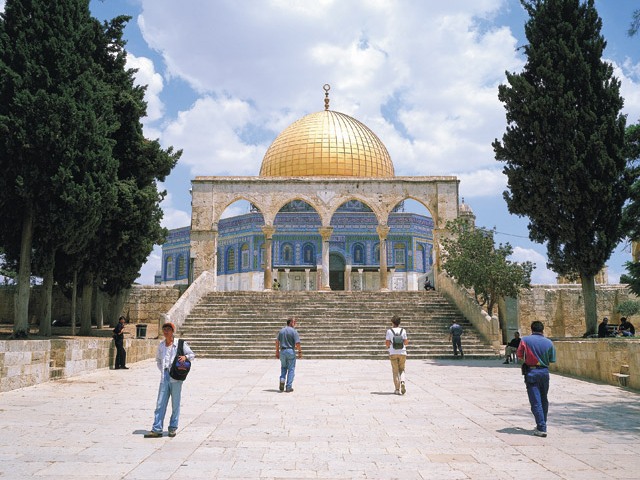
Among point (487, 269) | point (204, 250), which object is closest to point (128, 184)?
Answer: point (204, 250)

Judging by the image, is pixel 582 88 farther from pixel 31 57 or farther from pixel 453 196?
pixel 31 57

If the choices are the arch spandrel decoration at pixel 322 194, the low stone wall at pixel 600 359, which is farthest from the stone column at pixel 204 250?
the low stone wall at pixel 600 359

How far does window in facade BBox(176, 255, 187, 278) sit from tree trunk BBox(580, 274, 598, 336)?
3252 cm

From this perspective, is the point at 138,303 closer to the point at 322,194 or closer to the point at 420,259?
the point at 322,194

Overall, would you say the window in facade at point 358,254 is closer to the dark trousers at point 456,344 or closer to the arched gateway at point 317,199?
the arched gateway at point 317,199

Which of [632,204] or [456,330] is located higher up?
[632,204]

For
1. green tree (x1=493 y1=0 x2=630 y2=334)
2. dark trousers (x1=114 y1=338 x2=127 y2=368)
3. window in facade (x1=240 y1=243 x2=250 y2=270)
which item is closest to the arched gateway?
green tree (x1=493 y1=0 x2=630 y2=334)

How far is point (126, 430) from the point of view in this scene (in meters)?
5.55

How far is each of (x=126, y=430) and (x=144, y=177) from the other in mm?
Result: 12269

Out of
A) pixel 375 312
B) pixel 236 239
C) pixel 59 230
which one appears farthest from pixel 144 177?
pixel 236 239

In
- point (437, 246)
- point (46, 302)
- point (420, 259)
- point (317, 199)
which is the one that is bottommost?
point (46, 302)

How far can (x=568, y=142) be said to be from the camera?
1477 centimetres

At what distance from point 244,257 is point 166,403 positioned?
115ft

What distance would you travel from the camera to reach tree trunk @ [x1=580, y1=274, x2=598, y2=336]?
14.8 m
